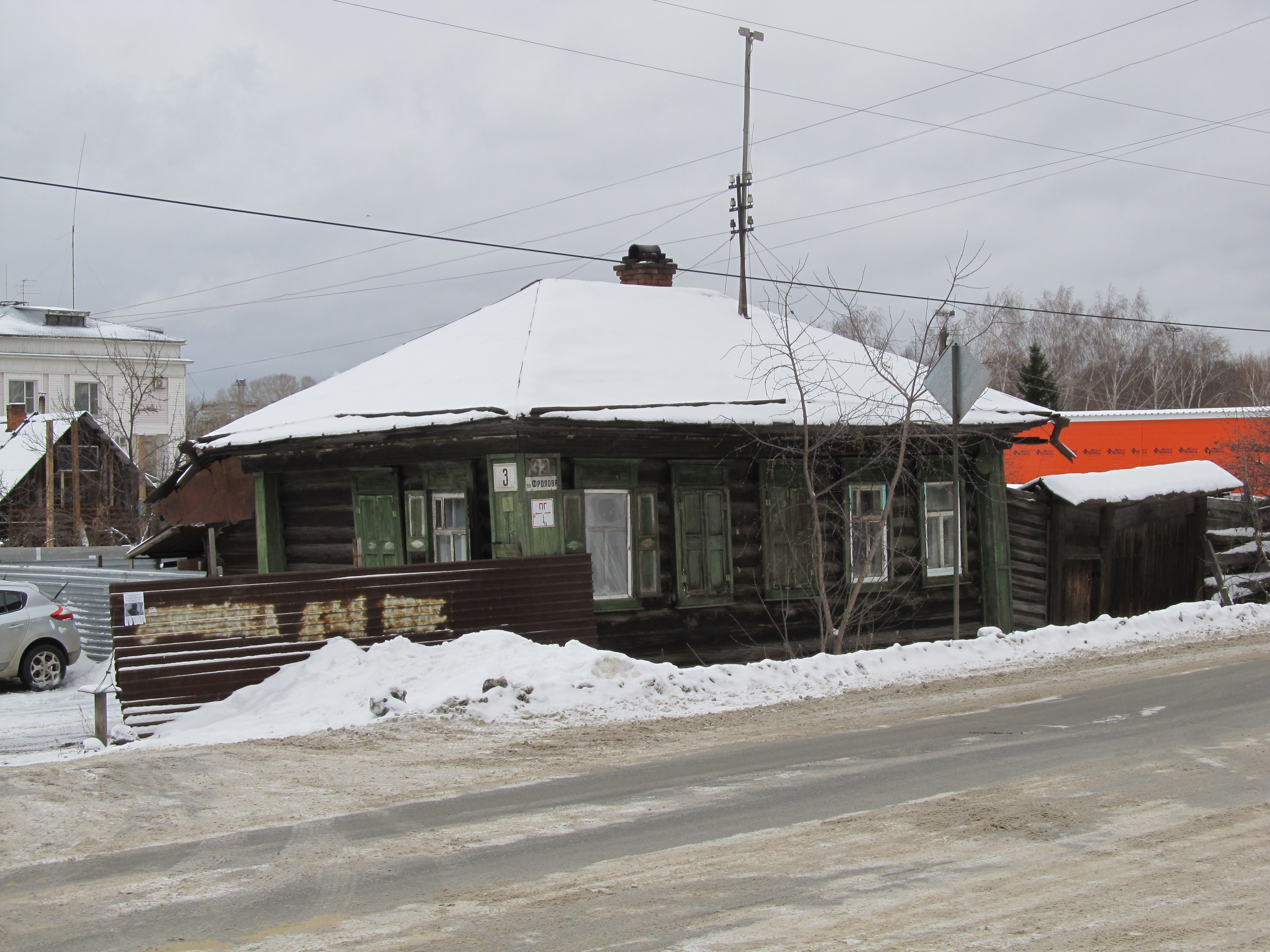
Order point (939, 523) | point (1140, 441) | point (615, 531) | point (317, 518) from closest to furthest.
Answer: point (615, 531) < point (317, 518) < point (939, 523) < point (1140, 441)

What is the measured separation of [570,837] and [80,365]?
72.1 m

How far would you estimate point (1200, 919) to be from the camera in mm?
4492

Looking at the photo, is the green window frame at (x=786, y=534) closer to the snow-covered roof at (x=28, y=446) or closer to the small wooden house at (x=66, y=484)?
the small wooden house at (x=66, y=484)

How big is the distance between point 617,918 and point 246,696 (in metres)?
6.42

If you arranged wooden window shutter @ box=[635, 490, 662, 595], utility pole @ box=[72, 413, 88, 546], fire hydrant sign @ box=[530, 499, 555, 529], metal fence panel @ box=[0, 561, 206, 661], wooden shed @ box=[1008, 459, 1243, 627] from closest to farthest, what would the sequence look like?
fire hydrant sign @ box=[530, 499, 555, 529]
wooden window shutter @ box=[635, 490, 662, 595]
wooden shed @ box=[1008, 459, 1243, 627]
metal fence panel @ box=[0, 561, 206, 661]
utility pole @ box=[72, 413, 88, 546]

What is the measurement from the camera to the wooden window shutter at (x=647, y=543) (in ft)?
43.3

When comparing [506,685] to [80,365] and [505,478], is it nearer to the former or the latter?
[505,478]

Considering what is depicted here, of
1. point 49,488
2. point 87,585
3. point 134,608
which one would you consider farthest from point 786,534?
point 49,488

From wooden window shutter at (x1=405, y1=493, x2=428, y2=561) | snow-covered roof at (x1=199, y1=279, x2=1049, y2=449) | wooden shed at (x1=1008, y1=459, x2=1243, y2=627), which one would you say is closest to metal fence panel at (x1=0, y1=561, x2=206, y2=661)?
snow-covered roof at (x1=199, y1=279, x2=1049, y2=449)

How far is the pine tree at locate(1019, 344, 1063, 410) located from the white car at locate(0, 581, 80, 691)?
3757 cm

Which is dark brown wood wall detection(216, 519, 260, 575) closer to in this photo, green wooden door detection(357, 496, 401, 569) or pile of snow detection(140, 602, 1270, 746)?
green wooden door detection(357, 496, 401, 569)

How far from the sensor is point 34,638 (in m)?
16.0

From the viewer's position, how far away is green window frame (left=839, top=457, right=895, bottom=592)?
1448 cm

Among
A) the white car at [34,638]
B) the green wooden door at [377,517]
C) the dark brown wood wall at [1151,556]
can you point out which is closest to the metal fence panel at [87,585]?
the white car at [34,638]
